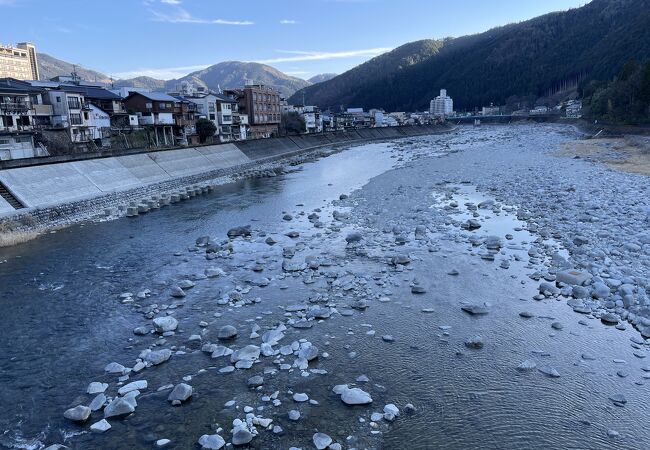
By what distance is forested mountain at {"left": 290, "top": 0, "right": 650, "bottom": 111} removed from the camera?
13145 centimetres

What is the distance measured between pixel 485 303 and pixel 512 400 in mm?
3081

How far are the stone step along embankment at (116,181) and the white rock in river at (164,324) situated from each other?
1222cm

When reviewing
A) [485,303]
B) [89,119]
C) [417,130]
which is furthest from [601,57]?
[485,303]

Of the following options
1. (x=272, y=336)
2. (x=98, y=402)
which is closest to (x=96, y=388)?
(x=98, y=402)

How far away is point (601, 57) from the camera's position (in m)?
115

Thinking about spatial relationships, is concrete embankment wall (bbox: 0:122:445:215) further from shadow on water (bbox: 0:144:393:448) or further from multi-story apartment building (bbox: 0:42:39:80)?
multi-story apartment building (bbox: 0:42:39:80)

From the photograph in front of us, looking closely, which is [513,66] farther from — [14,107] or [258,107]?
[14,107]

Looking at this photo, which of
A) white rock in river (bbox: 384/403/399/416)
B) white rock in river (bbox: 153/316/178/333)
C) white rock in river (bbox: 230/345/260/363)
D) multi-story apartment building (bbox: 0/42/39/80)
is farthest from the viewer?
multi-story apartment building (bbox: 0/42/39/80)

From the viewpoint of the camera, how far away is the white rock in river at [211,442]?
17.3 feet

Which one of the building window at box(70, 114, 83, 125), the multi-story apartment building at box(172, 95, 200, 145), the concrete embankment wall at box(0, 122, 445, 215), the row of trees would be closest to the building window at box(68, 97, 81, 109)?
the building window at box(70, 114, 83, 125)

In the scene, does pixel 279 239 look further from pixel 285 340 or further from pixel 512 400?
pixel 512 400

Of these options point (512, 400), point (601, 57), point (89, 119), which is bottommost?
point (512, 400)

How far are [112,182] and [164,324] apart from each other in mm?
19416

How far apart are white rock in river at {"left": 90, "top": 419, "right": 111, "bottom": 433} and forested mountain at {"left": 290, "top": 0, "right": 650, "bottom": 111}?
405 ft
